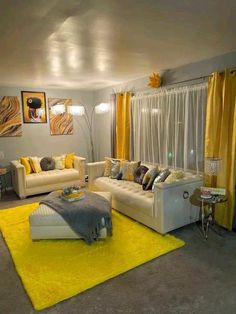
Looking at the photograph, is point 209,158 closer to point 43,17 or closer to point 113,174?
point 113,174

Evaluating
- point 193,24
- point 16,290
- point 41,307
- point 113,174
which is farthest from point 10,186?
point 193,24

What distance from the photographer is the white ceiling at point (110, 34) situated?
5.82ft

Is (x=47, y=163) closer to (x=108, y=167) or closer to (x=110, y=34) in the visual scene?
(x=108, y=167)

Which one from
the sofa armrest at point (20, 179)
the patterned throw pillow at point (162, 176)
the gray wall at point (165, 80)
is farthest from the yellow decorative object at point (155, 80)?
the sofa armrest at point (20, 179)

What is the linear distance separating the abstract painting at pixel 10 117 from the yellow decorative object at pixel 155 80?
3094 mm

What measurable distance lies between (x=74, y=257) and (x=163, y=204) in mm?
1252

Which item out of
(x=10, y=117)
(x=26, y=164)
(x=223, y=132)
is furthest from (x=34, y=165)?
(x=223, y=132)

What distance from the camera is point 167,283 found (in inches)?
87.4

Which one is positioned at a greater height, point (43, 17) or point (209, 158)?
point (43, 17)

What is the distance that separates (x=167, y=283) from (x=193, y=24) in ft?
7.87

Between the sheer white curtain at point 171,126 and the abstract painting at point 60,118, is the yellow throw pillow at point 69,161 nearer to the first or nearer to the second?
the abstract painting at point 60,118

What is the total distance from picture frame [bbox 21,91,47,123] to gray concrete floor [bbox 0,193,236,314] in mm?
3512

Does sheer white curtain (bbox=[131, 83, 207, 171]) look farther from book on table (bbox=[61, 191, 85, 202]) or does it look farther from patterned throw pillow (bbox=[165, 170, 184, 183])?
book on table (bbox=[61, 191, 85, 202])

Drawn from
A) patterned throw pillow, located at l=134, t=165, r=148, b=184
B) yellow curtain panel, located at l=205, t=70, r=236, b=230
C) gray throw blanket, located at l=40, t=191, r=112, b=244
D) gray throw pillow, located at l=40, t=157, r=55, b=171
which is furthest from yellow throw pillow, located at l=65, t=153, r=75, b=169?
yellow curtain panel, located at l=205, t=70, r=236, b=230
